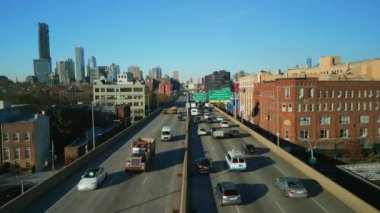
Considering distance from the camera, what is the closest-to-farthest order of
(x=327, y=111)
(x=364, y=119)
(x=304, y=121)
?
(x=304, y=121) < (x=327, y=111) < (x=364, y=119)

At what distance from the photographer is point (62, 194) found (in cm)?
2642

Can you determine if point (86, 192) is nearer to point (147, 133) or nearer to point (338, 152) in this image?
point (147, 133)

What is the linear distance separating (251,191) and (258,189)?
803mm

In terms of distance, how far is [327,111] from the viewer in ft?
231

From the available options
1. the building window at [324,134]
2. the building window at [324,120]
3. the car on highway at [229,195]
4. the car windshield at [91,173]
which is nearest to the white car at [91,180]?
the car windshield at [91,173]

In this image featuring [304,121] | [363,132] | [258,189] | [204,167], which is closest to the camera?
[258,189]

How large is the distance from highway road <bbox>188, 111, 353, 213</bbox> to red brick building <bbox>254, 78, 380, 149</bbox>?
27160mm

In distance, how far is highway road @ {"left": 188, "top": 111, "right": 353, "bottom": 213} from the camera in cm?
2361

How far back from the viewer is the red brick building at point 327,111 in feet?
226

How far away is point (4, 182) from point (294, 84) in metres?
48.8

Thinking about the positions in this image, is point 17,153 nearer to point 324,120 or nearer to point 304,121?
point 304,121

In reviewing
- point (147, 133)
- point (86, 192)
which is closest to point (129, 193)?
point (86, 192)

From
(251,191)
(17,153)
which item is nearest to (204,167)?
(251,191)

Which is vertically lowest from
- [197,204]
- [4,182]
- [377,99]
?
[4,182]
